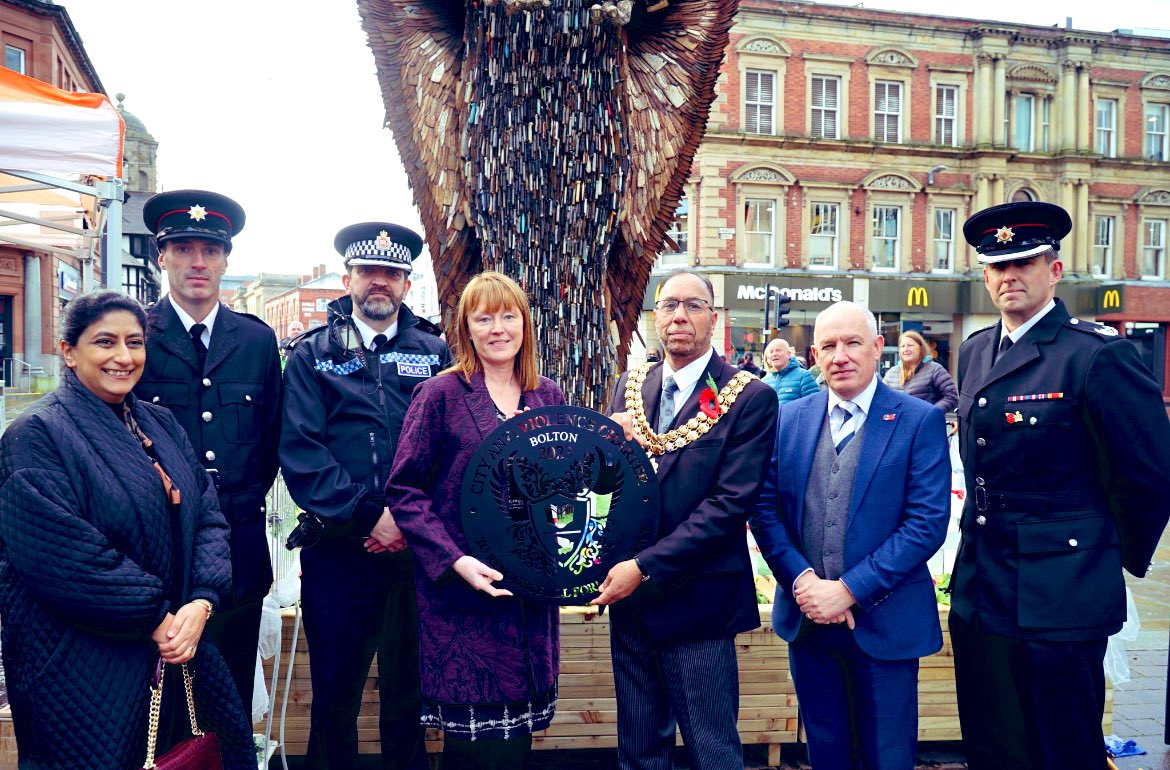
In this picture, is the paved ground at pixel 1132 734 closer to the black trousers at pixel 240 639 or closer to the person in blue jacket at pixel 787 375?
the black trousers at pixel 240 639

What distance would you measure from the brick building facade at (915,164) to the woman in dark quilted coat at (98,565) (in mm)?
19389

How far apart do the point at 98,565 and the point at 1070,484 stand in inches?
103

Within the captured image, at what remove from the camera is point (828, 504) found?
2539mm

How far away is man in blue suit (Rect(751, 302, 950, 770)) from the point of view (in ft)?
8.02

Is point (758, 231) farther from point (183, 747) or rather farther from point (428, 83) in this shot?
point (183, 747)

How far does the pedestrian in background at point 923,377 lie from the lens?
7.09 meters

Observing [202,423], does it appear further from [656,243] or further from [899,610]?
[899,610]

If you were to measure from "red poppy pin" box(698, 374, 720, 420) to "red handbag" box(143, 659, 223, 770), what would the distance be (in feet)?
5.24

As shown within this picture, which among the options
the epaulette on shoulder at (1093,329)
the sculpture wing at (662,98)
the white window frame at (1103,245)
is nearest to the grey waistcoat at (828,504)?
the epaulette on shoulder at (1093,329)

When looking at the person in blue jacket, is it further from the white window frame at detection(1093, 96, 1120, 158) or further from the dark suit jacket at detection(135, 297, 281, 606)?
the white window frame at detection(1093, 96, 1120, 158)

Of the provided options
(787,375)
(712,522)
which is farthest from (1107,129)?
(712,522)

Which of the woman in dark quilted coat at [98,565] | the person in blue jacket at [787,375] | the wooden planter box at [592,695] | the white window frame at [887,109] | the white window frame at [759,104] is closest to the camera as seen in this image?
the woman in dark quilted coat at [98,565]

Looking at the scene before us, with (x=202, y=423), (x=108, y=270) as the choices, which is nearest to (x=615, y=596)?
(x=202, y=423)

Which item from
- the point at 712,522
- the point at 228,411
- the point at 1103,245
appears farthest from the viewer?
the point at 1103,245
